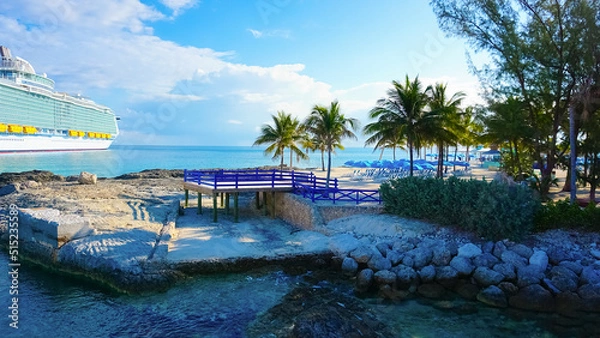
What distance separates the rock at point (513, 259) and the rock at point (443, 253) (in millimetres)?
1334

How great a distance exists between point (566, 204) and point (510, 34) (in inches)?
322

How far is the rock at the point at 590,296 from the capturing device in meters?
9.64

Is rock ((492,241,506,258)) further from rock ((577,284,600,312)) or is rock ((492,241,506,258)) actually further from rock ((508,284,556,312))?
rock ((577,284,600,312))

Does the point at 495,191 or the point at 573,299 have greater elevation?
the point at 495,191

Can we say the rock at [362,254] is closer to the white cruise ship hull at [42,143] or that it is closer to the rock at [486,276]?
the rock at [486,276]

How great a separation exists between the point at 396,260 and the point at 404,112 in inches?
485

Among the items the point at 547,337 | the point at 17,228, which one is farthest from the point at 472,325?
the point at 17,228

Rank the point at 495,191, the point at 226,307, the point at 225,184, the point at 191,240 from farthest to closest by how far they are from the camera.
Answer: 1. the point at 225,184
2. the point at 191,240
3. the point at 495,191
4. the point at 226,307

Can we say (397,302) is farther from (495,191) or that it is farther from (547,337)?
(495,191)

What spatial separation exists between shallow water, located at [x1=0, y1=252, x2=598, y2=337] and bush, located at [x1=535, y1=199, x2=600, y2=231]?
4.52m

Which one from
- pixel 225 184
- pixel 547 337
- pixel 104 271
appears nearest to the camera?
pixel 547 337

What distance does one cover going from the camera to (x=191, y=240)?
1456 cm

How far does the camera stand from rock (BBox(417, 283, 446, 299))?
35.2 ft

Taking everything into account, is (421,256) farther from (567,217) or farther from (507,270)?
(567,217)
